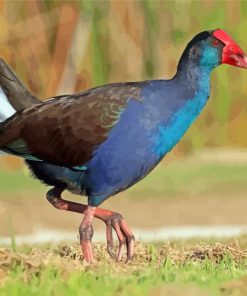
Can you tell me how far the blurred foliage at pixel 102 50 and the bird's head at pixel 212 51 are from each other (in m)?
5.47

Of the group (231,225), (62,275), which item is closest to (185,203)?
(231,225)

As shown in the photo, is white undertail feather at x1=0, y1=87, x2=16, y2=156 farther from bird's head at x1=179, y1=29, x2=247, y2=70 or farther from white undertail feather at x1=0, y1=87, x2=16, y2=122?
bird's head at x1=179, y1=29, x2=247, y2=70

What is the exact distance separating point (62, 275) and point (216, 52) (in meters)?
2.12

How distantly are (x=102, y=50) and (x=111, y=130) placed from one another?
6161 millimetres

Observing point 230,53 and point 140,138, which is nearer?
point 140,138

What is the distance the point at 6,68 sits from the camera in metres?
7.92

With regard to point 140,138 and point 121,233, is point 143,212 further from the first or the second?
point 140,138

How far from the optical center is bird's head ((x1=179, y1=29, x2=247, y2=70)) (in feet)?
24.0

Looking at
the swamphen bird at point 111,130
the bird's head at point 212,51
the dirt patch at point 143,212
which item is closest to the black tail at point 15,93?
the swamphen bird at point 111,130

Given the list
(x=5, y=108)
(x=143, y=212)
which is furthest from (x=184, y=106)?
(x=143, y=212)

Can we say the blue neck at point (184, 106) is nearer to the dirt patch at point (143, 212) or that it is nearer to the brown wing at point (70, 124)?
the brown wing at point (70, 124)

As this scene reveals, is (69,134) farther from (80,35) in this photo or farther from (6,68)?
(80,35)

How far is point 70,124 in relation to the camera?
708cm

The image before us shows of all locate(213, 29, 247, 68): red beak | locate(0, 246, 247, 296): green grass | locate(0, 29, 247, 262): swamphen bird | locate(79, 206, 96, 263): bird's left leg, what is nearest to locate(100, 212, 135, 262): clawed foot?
locate(0, 29, 247, 262): swamphen bird
